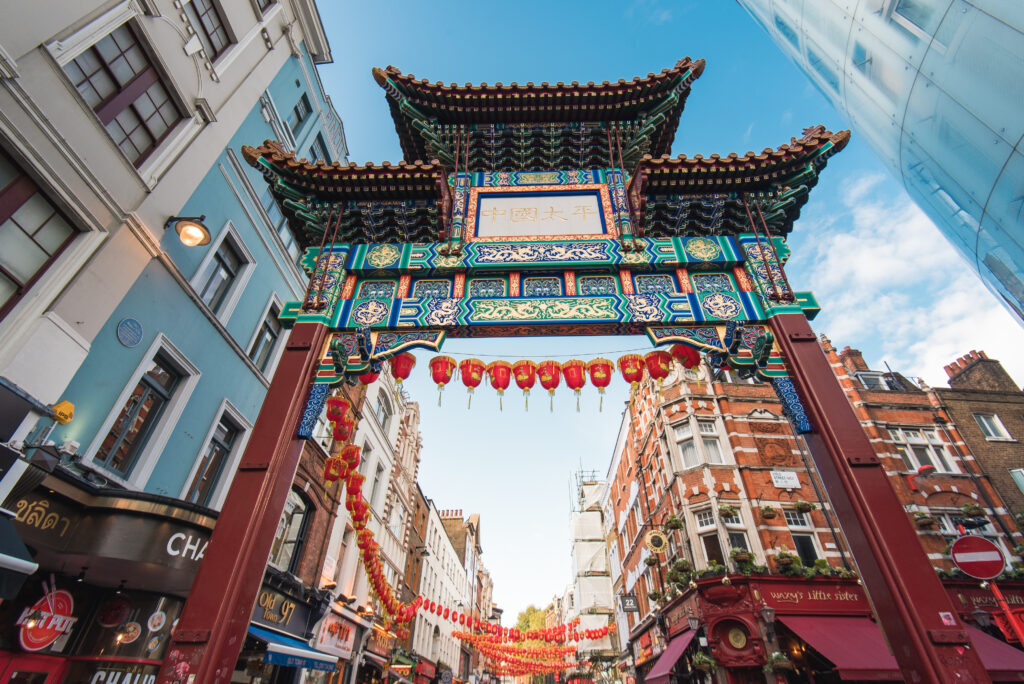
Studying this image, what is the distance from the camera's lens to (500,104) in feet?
27.9

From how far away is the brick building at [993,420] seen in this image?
20.2 m

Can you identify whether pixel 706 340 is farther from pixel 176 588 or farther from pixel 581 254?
pixel 176 588

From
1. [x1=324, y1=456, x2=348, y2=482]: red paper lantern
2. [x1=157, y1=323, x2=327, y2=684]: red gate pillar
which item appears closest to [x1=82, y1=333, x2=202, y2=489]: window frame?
[x1=324, y1=456, x2=348, y2=482]: red paper lantern

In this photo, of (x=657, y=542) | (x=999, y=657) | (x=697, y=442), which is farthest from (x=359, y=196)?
(x=999, y=657)

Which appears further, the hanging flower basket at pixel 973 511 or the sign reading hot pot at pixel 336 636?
the hanging flower basket at pixel 973 511

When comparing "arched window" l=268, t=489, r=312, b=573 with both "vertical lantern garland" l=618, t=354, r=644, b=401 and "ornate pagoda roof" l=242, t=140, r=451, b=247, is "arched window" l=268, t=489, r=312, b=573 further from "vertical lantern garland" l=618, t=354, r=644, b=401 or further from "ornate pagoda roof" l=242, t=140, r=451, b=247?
"vertical lantern garland" l=618, t=354, r=644, b=401

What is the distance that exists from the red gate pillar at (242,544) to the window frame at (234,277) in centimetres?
553

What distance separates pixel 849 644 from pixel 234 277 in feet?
67.0

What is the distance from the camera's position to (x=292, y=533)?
46.5ft

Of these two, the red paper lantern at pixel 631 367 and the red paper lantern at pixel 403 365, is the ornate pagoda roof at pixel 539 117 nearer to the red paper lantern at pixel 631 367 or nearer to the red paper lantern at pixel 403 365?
the red paper lantern at pixel 631 367

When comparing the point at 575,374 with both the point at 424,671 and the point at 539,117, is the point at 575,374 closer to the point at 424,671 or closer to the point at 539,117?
the point at 539,117

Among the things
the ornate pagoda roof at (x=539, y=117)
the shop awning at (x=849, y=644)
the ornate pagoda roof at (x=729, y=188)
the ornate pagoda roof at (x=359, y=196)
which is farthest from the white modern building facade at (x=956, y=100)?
the shop awning at (x=849, y=644)

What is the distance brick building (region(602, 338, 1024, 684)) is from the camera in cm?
1583

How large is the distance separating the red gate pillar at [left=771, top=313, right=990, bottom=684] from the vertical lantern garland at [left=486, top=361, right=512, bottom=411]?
4075 millimetres
